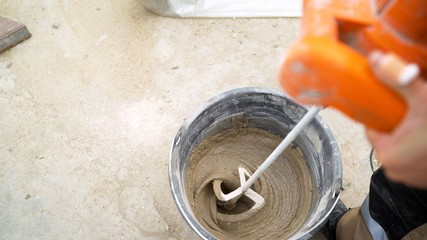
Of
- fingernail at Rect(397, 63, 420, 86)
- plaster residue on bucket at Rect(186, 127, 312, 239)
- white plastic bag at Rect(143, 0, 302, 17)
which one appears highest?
fingernail at Rect(397, 63, 420, 86)

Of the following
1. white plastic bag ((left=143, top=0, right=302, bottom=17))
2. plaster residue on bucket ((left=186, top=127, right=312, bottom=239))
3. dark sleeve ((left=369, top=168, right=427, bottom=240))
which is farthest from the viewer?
white plastic bag ((left=143, top=0, right=302, bottom=17))

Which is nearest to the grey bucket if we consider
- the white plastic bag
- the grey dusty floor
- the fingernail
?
the grey dusty floor

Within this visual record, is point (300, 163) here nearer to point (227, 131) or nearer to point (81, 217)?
point (227, 131)

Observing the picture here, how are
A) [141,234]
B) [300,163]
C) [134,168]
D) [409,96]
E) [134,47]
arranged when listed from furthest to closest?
[134,47], [134,168], [141,234], [300,163], [409,96]

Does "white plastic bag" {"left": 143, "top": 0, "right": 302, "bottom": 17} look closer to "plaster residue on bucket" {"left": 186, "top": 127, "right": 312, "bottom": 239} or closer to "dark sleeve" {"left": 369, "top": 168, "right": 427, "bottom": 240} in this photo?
"plaster residue on bucket" {"left": 186, "top": 127, "right": 312, "bottom": 239}

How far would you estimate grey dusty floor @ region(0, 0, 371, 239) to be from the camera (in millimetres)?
1389

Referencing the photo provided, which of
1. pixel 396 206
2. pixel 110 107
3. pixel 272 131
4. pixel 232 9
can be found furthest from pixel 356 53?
pixel 232 9

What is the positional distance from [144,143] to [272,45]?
27.4 inches

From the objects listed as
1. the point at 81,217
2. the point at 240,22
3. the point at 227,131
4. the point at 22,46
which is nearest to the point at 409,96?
the point at 227,131

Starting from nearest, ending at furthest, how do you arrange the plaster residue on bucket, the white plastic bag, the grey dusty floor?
the plaster residue on bucket → the grey dusty floor → the white plastic bag

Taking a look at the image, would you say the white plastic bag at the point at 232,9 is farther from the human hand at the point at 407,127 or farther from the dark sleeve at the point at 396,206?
the human hand at the point at 407,127

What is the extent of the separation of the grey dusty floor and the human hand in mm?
944

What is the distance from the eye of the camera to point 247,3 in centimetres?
180

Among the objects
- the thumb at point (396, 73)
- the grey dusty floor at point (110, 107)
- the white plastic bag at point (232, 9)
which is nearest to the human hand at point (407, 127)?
the thumb at point (396, 73)
